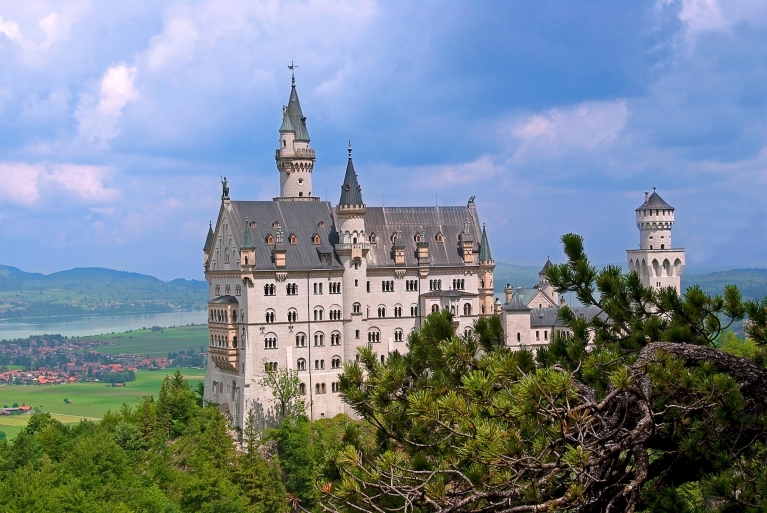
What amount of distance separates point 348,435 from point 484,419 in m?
8.32

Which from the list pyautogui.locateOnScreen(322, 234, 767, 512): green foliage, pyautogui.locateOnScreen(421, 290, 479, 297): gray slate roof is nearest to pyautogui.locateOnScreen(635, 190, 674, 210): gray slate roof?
pyautogui.locateOnScreen(421, 290, 479, 297): gray slate roof

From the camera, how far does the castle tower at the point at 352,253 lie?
101 meters

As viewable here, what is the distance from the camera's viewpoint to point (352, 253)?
101m

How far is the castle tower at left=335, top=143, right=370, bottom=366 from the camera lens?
101 metres

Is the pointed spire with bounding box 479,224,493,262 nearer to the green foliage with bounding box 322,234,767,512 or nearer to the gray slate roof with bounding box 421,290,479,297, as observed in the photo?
the gray slate roof with bounding box 421,290,479,297

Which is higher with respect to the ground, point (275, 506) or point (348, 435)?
point (348, 435)

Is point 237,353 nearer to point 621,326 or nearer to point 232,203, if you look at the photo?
Answer: point 232,203

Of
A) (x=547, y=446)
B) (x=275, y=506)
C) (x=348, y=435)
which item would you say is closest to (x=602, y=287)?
(x=348, y=435)

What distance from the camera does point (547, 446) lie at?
2300cm

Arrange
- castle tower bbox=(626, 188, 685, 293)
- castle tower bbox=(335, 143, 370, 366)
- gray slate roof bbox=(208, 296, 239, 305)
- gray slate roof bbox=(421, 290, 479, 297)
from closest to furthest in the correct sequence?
gray slate roof bbox=(208, 296, 239, 305)
castle tower bbox=(335, 143, 370, 366)
gray slate roof bbox=(421, 290, 479, 297)
castle tower bbox=(626, 188, 685, 293)

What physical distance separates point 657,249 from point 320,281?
1690 inches

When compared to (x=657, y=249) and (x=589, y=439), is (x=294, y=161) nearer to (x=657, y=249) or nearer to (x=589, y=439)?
(x=657, y=249)

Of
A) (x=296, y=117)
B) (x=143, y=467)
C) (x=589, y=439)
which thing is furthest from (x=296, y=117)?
(x=589, y=439)

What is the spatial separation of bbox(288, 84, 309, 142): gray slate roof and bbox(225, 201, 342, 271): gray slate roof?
869 cm
